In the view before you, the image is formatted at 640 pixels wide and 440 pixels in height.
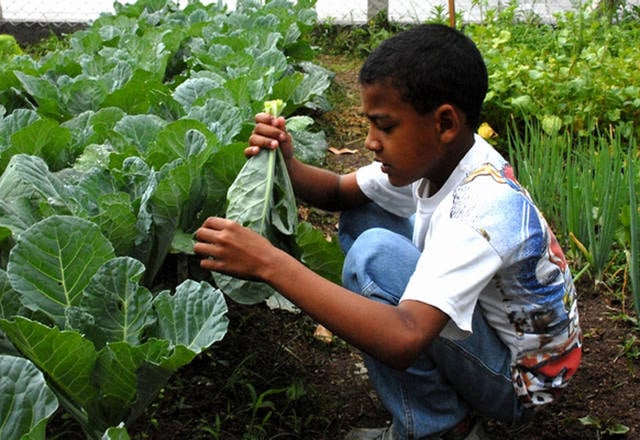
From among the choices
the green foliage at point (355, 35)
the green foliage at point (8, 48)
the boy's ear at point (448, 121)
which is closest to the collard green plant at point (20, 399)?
the boy's ear at point (448, 121)

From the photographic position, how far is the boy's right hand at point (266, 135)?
240 centimetres

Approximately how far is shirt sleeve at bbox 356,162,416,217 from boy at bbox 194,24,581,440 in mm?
219

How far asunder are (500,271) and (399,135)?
41 centimetres

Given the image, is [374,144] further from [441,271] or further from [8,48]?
[8,48]

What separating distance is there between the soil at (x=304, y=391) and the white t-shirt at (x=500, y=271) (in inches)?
17.1

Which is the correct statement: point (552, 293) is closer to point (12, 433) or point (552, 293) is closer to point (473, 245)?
point (473, 245)

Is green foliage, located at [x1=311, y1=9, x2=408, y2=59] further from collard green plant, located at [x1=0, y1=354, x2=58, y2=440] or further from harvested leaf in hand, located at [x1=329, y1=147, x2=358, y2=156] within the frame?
collard green plant, located at [x1=0, y1=354, x2=58, y2=440]

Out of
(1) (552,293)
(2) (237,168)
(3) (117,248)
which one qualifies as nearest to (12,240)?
(3) (117,248)

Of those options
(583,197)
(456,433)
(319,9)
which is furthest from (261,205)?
(319,9)

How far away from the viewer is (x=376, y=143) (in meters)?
2.13

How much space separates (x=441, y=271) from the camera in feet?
6.31

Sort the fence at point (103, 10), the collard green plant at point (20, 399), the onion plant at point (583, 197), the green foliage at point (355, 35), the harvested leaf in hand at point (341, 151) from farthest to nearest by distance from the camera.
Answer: the fence at point (103, 10)
the green foliage at point (355, 35)
the harvested leaf in hand at point (341, 151)
the onion plant at point (583, 197)
the collard green plant at point (20, 399)

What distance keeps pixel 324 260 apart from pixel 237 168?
14.8 inches

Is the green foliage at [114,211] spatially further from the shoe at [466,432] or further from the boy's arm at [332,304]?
the shoe at [466,432]
